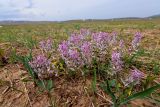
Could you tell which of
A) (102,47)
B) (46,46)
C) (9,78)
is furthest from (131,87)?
(9,78)

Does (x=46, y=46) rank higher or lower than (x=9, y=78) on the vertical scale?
higher

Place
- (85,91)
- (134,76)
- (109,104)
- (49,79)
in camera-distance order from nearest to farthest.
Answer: (134,76) < (109,104) < (85,91) < (49,79)

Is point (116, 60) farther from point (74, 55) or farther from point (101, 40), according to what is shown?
point (101, 40)

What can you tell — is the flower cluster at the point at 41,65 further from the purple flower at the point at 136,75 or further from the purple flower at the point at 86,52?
the purple flower at the point at 136,75

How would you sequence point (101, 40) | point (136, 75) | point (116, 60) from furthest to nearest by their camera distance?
point (101, 40)
point (116, 60)
point (136, 75)

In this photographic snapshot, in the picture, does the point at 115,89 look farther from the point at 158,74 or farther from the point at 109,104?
the point at 158,74

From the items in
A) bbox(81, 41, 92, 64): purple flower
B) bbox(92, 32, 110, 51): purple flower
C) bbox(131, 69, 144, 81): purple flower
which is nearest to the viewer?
bbox(131, 69, 144, 81): purple flower

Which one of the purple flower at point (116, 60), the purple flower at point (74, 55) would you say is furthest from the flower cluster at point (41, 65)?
the purple flower at point (116, 60)

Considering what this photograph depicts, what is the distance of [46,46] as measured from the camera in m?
3.43

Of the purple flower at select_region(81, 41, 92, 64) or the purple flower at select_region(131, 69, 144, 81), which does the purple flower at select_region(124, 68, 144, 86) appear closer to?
the purple flower at select_region(131, 69, 144, 81)

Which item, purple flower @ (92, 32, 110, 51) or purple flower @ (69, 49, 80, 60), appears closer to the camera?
purple flower @ (69, 49, 80, 60)

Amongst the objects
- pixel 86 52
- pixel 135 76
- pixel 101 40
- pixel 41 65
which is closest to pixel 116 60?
pixel 135 76

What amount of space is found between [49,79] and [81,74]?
1.21 ft

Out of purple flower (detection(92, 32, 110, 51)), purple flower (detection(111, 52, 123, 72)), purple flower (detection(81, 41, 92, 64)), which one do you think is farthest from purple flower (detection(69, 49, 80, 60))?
purple flower (detection(92, 32, 110, 51))
